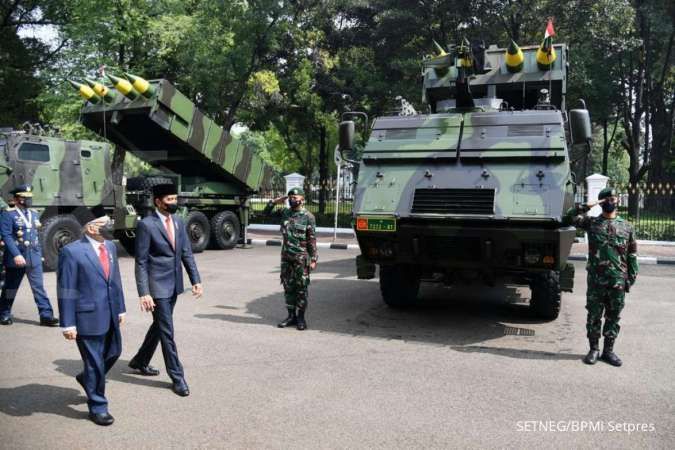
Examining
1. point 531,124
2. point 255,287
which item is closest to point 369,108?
point 255,287

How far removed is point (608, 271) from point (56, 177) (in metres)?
9.70

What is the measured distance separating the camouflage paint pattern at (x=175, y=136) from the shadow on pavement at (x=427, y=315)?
16.3ft

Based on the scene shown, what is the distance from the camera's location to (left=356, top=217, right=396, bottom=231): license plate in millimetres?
6379

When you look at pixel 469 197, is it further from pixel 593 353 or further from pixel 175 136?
pixel 175 136

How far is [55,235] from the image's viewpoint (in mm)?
10875

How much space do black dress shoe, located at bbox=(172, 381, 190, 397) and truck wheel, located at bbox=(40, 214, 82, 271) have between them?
6940mm

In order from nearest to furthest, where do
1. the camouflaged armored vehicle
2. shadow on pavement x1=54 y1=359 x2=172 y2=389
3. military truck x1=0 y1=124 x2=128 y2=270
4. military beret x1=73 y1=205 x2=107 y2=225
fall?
shadow on pavement x1=54 y1=359 x2=172 y2=389
military truck x1=0 y1=124 x2=128 y2=270
military beret x1=73 y1=205 x2=107 y2=225
the camouflaged armored vehicle

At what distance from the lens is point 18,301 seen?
838cm

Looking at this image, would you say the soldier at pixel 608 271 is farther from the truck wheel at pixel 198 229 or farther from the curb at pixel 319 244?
the truck wheel at pixel 198 229

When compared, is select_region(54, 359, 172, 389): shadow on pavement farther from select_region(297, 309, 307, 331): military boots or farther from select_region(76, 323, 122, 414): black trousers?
select_region(297, 309, 307, 331): military boots

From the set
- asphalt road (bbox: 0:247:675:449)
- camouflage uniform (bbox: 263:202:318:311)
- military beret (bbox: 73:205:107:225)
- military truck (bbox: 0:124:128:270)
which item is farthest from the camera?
military beret (bbox: 73:205:107:225)

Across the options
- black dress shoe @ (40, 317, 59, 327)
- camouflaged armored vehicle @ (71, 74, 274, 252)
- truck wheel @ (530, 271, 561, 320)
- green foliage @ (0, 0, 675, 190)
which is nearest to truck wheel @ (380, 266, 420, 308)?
truck wheel @ (530, 271, 561, 320)

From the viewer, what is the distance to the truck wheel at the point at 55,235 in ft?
35.0

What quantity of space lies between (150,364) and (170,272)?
1.16 meters
